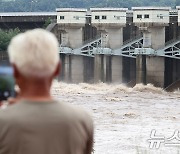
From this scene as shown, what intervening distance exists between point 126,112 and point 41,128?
2093cm

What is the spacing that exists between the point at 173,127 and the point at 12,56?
55.3 ft

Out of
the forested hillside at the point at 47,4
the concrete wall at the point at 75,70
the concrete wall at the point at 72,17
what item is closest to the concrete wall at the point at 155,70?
the concrete wall at the point at 75,70

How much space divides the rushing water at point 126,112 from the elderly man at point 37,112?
23.3 feet

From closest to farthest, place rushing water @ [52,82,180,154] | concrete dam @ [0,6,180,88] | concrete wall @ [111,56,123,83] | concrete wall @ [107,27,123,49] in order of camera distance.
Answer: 1. rushing water @ [52,82,180,154]
2. concrete dam @ [0,6,180,88]
3. concrete wall @ [111,56,123,83]
4. concrete wall @ [107,27,123,49]

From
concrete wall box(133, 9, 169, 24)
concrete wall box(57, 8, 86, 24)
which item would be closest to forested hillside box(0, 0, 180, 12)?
concrete wall box(57, 8, 86, 24)

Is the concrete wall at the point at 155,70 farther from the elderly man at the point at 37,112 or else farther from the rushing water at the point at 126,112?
the elderly man at the point at 37,112

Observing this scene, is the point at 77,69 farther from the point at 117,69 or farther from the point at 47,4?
the point at 47,4

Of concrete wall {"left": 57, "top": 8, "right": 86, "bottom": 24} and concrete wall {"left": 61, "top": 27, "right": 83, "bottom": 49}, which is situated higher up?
concrete wall {"left": 57, "top": 8, "right": 86, "bottom": 24}

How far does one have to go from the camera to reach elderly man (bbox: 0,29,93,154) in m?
2.42

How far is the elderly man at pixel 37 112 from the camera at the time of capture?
2418 millimetres

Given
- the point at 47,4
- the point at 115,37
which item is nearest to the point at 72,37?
the point at 115,37

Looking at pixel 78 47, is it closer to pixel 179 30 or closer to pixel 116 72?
pixel 116 72

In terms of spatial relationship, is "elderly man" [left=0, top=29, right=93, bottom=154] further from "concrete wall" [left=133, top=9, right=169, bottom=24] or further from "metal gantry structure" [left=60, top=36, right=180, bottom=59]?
"concrete wall" [left=133, top=9, right=169, bottom=24]

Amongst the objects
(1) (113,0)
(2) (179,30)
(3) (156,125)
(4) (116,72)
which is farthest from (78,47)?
(1) (113,0)
